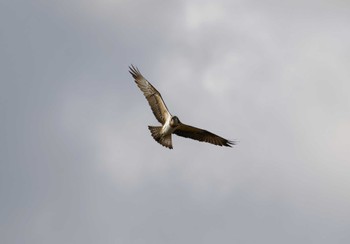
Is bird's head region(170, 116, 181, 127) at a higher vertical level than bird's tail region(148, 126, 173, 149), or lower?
higher

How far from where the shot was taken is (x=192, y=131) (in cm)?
2703

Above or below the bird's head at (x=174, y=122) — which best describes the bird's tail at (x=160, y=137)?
below

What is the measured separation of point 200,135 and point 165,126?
2053mm

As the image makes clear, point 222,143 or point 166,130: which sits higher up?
point 222,143

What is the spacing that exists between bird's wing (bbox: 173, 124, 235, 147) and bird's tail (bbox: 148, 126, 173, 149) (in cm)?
78

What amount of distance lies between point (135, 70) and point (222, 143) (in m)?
5.73

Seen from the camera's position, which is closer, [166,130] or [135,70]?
[166,130]

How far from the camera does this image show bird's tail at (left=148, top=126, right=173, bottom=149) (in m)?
Result: 26.1

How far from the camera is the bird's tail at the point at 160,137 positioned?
26.1m

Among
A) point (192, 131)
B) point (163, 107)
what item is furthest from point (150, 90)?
point (192, 131)

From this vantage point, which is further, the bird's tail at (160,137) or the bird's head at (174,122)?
the bird's tail at (160,137)

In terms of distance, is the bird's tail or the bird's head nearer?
the bird's head

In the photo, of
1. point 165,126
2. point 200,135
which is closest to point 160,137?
point 165,126

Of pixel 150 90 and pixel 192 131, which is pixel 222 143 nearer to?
pixel 192 131
